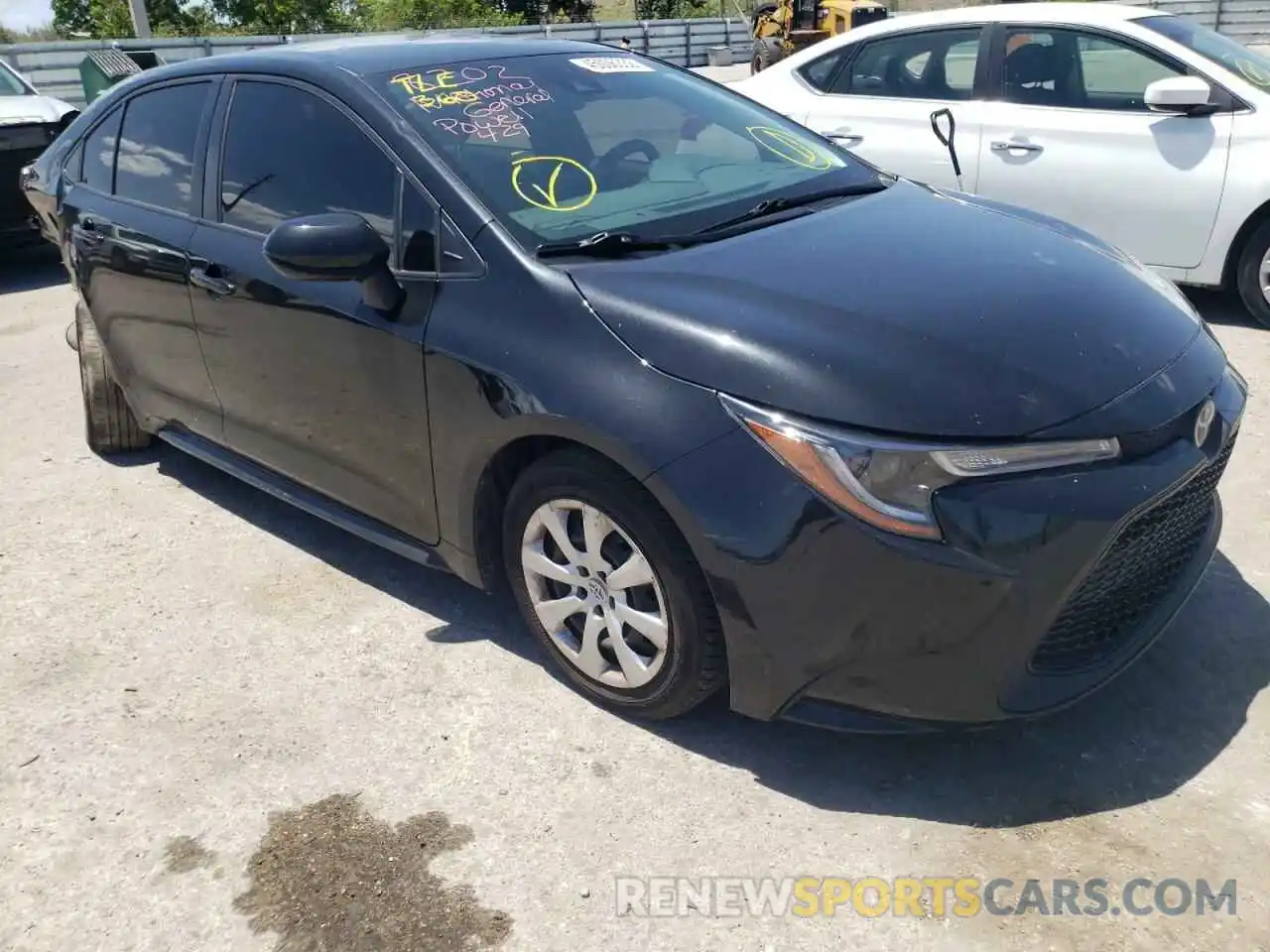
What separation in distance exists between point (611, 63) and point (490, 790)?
239cm

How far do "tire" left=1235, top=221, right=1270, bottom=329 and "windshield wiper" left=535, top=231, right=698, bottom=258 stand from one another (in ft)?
12.9

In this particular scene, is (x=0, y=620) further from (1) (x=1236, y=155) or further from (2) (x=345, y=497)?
(1) (x=1236, y=155)

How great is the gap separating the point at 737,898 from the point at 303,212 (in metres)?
2.24

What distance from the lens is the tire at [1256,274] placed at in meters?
5.42

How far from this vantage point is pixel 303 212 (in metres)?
3.27

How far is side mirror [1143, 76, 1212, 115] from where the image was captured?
533cm

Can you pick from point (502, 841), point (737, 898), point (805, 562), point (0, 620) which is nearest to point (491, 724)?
point (502, 841)

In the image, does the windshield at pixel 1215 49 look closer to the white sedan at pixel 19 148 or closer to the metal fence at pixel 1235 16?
the white sedan at pixel 19 148

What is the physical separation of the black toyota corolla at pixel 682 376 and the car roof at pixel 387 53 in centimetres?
3

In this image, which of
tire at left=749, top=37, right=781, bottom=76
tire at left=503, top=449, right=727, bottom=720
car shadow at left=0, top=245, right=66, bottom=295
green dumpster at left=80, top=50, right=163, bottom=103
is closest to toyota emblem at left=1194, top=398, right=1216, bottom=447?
tire at left=503, top=449, right=727, bottom=720

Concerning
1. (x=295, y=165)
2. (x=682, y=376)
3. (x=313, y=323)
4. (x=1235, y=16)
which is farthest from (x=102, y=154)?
(x=1235, y=16)

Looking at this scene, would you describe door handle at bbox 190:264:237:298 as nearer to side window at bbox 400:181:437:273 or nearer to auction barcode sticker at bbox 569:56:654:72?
side window at bbox 400:181:437:273

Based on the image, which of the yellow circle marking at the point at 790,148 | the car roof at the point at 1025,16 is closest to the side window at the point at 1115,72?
the car roof at the point at 1025,16

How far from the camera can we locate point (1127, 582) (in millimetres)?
2500
